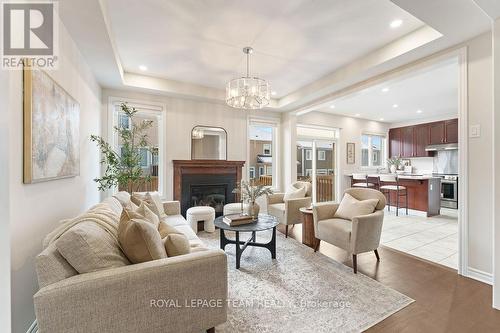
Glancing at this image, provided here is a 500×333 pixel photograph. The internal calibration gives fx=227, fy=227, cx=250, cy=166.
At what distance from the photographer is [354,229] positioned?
98.2 inches

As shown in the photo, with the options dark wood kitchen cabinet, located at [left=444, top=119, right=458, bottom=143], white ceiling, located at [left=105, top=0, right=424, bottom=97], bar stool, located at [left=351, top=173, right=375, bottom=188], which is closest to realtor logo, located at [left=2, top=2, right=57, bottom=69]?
white ceiling, located at [left=105, top=0, right=424, bottom=97]

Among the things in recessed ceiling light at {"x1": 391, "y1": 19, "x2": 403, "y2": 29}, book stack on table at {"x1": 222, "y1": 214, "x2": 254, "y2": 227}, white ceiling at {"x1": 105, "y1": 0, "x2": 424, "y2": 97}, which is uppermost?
white ceiling at {"x1": 105, "y1": 0, "x2": 424, "y2": 97}

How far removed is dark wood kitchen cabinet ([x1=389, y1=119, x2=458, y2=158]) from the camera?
6.29m

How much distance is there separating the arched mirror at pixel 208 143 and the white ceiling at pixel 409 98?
246 cm

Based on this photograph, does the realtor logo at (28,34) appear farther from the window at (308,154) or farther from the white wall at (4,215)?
the window at (308,154)

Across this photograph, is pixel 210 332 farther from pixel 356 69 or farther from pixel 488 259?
pixel 356 69

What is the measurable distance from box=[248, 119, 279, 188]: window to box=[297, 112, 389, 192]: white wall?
0.91 meters

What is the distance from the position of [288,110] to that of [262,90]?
251cm

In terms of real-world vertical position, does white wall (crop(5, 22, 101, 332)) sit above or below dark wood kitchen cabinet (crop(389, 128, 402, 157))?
below

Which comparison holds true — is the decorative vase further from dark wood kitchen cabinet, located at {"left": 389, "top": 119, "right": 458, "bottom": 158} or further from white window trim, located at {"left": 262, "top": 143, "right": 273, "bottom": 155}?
dark wood kitchen cabinet, located at {"left": 389, "top": 119, "right": 458, "bottom": 158}

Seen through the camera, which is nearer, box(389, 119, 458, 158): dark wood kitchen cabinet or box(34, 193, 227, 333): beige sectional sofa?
box(34, 193, 227, 333): beige sectional sofa

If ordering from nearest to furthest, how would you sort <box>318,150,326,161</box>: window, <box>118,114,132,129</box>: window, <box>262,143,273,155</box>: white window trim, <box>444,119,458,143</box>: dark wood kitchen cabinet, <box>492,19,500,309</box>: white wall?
<box>492,19,500,309</box>: white wall
<box>118,114,132,129</box>: window
<box>262,143,273,155</box>: white window trim
<box>444,119,458,143</box>: dark wood kitchen cabinet
<box>318,150,326,161</box>: window

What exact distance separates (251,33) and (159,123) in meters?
2.70

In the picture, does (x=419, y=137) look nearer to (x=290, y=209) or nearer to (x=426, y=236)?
(x=426, y=236)
